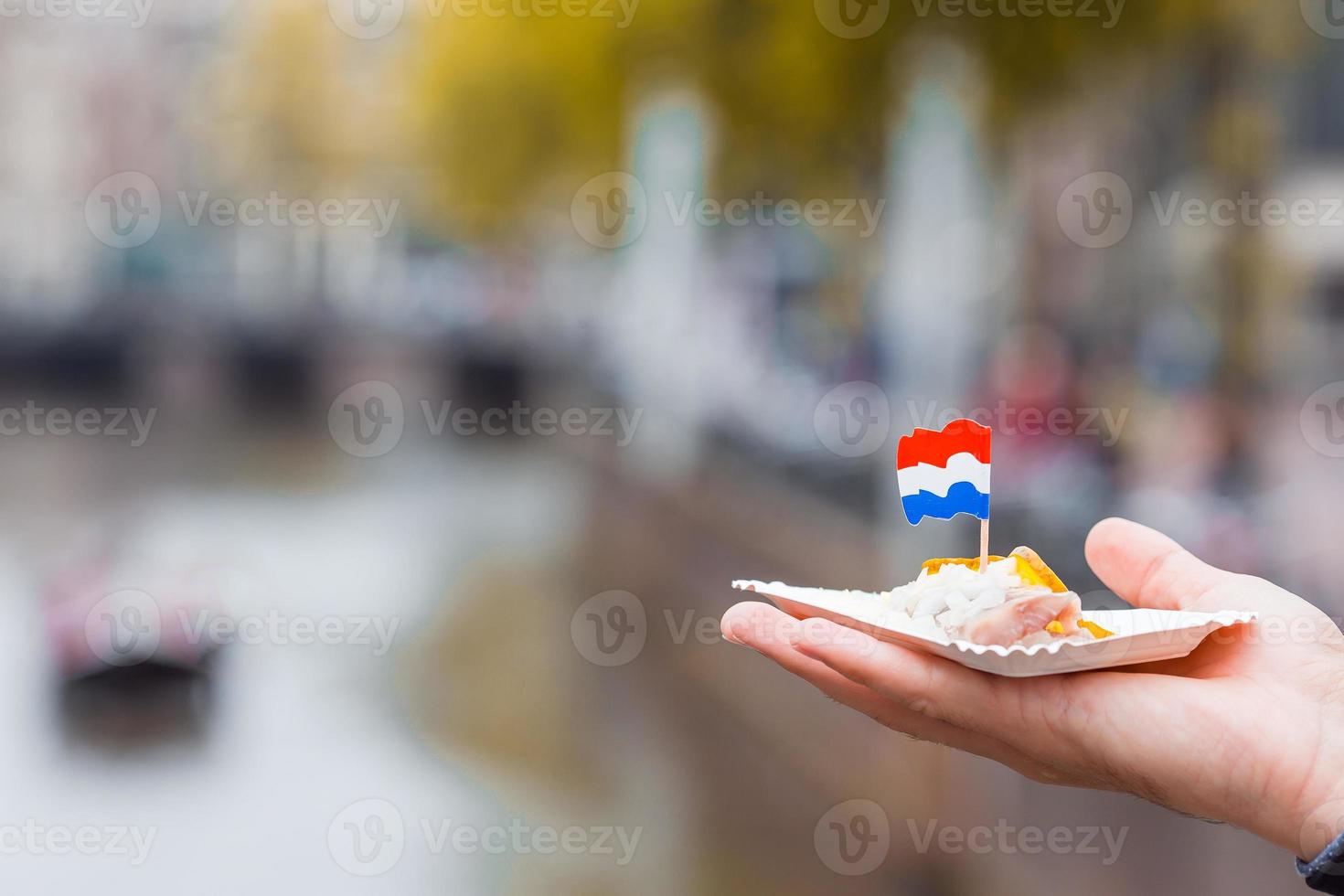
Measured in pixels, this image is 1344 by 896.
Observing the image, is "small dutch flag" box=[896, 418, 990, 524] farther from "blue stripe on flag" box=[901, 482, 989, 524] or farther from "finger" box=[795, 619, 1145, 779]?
"finger" box=[795, 619, 1145, 779]

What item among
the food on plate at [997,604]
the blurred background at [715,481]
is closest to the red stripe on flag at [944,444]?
the food on plate at [997,604]

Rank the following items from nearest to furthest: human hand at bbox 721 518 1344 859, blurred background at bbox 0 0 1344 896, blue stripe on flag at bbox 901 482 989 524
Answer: human hand at bbox 721 518 1344 859, blue stripe on flag at bbox 901 482 989 524, blurred background at bbox 0 0 1344 896

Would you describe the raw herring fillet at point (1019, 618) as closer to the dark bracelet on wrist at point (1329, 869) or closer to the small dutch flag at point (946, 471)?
the small dutch flag at point (946, 471)

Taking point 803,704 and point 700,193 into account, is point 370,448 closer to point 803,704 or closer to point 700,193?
point 700,193

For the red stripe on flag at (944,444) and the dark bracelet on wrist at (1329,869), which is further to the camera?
the red stripe on flag at (944,444)

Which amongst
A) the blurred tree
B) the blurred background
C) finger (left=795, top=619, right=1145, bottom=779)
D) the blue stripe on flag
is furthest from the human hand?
the blurred tree

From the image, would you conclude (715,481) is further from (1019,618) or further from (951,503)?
(1019,618)

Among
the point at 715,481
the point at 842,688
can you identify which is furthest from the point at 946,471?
the point at 715,481
